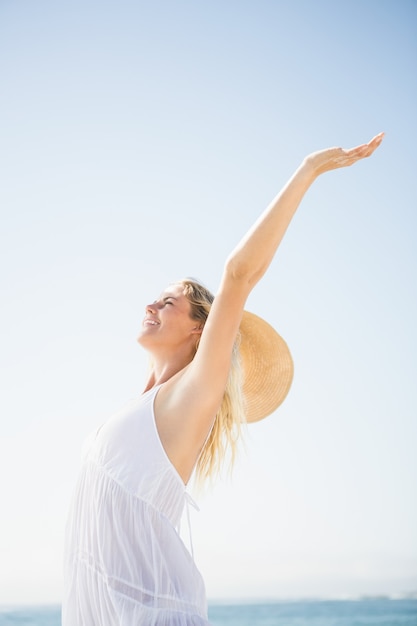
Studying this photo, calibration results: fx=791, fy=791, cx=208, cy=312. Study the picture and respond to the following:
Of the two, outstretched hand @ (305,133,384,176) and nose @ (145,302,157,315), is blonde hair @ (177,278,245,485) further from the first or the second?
outstretched hand @ (305,133,384,176)

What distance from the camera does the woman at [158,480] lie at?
1.93 m

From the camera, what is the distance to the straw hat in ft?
9.21

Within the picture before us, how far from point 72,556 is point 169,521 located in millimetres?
265

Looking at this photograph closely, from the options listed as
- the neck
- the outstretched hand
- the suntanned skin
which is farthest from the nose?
the outstretched hand

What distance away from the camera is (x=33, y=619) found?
29141mm

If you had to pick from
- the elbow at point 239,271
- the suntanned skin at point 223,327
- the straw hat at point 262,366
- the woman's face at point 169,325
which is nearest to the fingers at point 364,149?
the suntanned skin at point 223,327

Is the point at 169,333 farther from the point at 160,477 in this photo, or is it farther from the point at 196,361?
the point at 160,477

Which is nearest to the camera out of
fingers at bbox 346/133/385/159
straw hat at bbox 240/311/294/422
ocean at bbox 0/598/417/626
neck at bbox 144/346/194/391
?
fingers at bbox 346/133/385/159

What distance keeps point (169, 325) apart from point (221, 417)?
1.08ft

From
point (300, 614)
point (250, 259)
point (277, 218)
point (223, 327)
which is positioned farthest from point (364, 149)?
point (300, 614)

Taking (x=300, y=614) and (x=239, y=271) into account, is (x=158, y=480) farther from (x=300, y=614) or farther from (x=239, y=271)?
(x=300, y=614)

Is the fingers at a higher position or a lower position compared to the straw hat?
higher

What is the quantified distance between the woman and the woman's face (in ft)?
0.98

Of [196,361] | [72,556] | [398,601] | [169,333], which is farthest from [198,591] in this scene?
[398,601]
